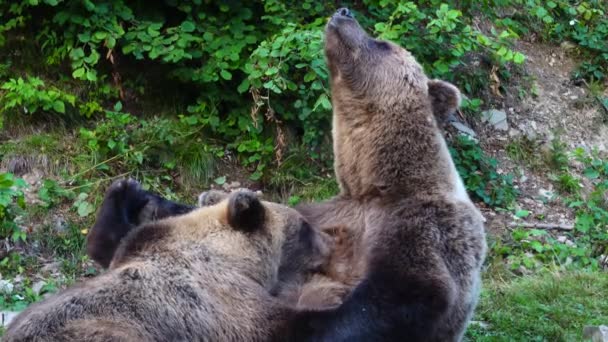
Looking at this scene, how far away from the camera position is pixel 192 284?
183 inches

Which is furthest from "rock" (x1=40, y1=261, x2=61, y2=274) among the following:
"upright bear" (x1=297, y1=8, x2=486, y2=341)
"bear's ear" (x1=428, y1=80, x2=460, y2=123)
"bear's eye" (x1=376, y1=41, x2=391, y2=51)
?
"bear's ear" (x1=428, y1=80, x2=460, y2=123)

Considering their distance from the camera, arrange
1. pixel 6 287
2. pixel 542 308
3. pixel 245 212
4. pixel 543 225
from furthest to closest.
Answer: pixel 543 225 < pixel 6 287 < pixel 542 308 < pixel 245 212

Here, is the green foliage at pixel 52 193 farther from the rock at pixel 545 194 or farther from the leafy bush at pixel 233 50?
the rock at pixel 545 194

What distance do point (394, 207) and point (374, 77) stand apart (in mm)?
968

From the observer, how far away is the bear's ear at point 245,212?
15.7ft

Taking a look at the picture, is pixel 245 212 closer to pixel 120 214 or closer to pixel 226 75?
pixel 120 214

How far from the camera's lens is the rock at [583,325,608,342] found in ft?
19.7

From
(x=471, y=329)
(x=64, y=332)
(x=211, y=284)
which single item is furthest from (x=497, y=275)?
(x=64, y=332)

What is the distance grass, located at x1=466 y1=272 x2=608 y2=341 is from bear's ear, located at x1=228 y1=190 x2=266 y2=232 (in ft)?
7.34

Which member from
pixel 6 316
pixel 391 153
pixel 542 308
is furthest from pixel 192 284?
pixel 542 308

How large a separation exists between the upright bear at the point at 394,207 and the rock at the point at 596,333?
3.89ft

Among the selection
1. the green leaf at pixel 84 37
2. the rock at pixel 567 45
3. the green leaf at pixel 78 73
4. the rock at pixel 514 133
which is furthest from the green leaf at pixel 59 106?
the rock at pixel 567 45

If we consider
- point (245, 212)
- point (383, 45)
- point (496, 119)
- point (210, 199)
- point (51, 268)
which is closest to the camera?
point (245, 212)

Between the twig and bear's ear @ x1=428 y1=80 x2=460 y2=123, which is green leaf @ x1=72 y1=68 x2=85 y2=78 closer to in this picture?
bear's ear @ x1=428 y1=80 x2=460 y2=123
